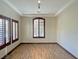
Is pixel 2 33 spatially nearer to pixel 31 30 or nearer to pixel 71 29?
pixel 71 29

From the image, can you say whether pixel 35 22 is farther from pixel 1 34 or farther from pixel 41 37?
pixel 1 34

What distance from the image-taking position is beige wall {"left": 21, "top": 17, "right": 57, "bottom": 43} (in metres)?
11.9

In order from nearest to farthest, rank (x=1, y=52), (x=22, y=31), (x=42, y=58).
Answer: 1. (x=1, y=52)
2. (x=42, y=58)
3. (x=22, y=31)

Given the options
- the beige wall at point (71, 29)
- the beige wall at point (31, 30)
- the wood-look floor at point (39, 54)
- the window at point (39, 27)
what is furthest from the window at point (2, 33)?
the window at point (39, 27)

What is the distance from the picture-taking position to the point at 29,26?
39.1ft

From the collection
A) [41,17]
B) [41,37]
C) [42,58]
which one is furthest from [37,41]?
[42,58]

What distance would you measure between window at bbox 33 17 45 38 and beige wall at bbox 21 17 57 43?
300mm

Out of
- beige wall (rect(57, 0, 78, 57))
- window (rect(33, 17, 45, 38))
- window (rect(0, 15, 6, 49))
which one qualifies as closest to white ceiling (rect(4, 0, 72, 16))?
beige wall (rect(57, 0, 78, 57))

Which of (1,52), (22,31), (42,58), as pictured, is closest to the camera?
(1,52)

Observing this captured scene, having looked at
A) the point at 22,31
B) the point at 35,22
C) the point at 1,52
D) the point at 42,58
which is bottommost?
the point at 42,58

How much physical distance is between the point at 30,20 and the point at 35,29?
3.36 ft

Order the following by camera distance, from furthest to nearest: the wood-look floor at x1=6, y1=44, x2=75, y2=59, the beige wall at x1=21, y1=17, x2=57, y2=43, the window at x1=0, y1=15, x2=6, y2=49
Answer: the beige wall at x1=21, y1=17, x2=57, y2=43 < the wood-look floor at x1=6, y1=44, x2=75, y2=59 < the window at x1=0, y1=15, x2=6, y2=49

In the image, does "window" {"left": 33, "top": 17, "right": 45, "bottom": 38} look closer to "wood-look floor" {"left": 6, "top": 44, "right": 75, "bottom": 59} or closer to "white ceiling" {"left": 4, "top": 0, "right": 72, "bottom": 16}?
"white ceiling" {"left": 4, "top": 0, "right": 72, "bottom": 16}

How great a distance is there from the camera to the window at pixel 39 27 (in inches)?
472
